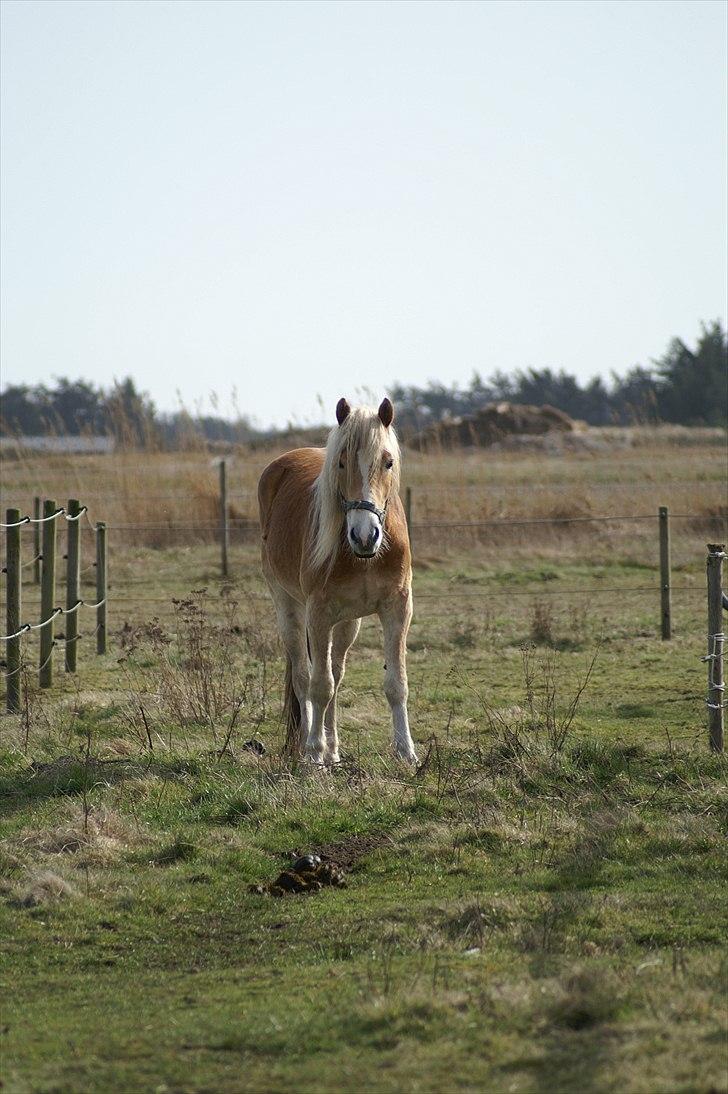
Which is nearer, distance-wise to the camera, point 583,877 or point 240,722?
point 583,877

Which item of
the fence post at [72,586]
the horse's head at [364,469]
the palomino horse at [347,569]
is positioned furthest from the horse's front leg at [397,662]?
the fence post at [72,586]

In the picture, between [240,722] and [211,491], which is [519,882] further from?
[211,491]

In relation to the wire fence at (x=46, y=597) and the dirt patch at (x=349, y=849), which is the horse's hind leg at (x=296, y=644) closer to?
the dirt patch at (x=349, y=849)

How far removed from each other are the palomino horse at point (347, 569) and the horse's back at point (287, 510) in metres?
0.03

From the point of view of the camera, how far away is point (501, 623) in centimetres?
1328

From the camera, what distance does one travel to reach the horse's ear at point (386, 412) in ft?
23.7

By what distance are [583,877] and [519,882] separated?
0.28 meters

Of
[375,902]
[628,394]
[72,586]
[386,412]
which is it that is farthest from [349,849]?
[628,394]

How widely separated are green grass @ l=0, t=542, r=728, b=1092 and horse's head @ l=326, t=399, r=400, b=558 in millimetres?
1336

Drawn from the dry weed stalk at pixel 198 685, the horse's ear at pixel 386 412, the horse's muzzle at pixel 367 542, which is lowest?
the dry weed stalk at pixel 198 685

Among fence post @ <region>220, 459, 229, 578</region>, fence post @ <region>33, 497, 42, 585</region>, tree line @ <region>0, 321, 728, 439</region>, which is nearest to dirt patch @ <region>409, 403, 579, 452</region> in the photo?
tree line @ <region>0, 321, 728, 439</region>

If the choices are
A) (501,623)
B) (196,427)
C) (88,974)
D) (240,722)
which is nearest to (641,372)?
(196,427)

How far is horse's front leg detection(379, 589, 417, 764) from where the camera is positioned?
295 inches

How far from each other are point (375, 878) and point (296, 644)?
10.4 feet
